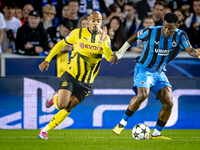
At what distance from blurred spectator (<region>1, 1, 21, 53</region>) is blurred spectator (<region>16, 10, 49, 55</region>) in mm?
597

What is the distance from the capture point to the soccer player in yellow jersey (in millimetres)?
5277

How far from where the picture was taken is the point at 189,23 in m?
8.83

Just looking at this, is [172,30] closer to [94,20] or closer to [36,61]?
[94,20]

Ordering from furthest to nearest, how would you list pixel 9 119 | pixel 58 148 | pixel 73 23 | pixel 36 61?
pixel 73 23 → pixel 36 61 → pixel 9 119 → pixel 58 148

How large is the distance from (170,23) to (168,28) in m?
0.10

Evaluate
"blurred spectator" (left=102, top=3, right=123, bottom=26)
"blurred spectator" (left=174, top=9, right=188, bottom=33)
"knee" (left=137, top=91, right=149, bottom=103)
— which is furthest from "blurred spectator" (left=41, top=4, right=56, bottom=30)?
"knee" (left=137, top=91, right=149, bottom=103)

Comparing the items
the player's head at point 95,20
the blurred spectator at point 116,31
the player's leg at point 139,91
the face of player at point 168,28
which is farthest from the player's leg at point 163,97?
the blurred spectator at point 116,31

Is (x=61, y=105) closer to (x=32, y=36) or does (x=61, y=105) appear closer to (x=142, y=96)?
(x=142, y=96)

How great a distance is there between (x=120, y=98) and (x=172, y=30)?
2165mm

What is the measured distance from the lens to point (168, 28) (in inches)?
200

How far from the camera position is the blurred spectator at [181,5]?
9.21 meters

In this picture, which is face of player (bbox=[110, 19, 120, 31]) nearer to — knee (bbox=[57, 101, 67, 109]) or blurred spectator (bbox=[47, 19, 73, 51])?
blurred spectator (bbox=[47, 19, 73, 51])

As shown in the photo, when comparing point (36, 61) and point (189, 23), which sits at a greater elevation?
point (189, 23)

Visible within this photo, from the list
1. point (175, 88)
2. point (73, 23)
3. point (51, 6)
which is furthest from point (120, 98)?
point (51, 6)
